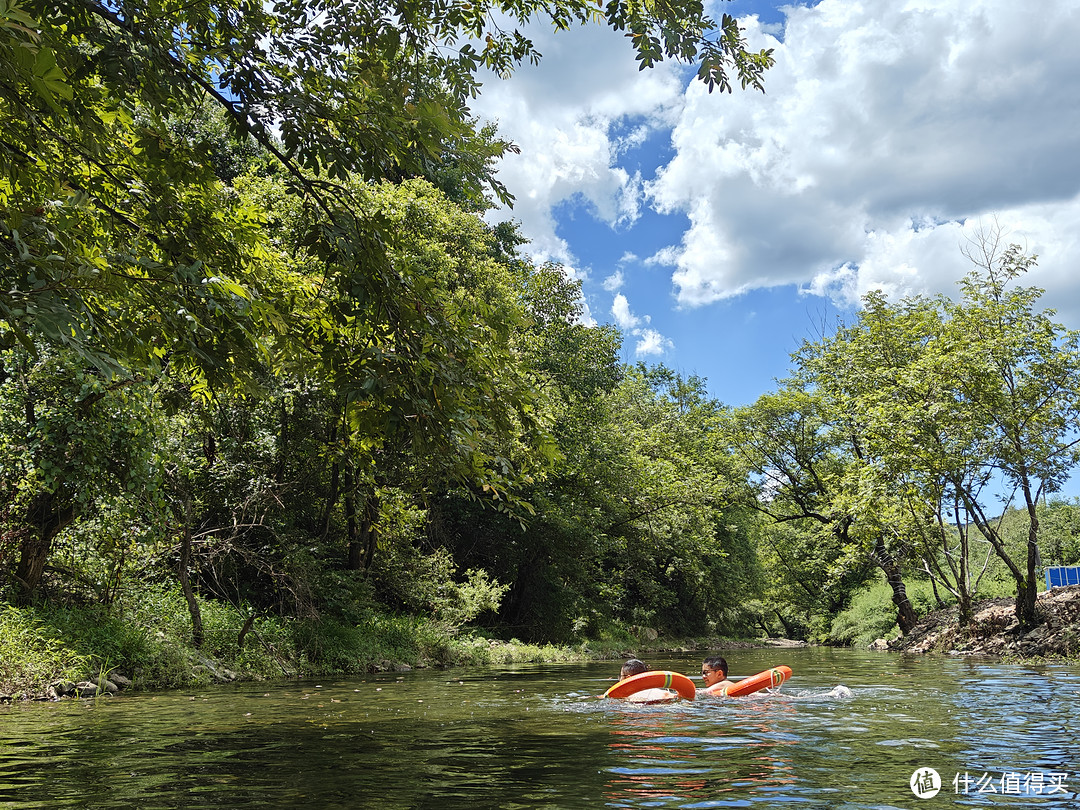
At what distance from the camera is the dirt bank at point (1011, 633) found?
1838 centimetres

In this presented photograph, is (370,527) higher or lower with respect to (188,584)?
higher

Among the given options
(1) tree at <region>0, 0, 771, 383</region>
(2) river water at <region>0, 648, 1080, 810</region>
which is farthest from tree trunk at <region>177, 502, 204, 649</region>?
(1) tree at <region>0, 0, 771, 383</region>

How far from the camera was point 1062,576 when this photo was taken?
24594 mm

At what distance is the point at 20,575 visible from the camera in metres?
12.5

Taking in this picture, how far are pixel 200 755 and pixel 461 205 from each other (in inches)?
1011

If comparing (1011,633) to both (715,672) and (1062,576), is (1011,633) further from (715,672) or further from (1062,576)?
(715,672)

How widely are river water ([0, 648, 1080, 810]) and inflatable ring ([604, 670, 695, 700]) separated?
0.66 ft

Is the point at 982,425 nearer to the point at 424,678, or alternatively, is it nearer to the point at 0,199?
the point at 424,678

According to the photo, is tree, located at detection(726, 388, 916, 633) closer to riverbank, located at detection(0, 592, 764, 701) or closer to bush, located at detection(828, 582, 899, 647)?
bush, located at detection(828, 582, 899, 647)

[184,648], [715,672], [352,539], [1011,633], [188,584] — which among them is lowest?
[1011,633]

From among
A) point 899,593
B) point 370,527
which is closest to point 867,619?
point 899,593

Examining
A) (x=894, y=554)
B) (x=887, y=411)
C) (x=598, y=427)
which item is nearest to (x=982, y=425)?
(x=887, y=411)

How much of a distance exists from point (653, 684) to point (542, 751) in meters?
4.12

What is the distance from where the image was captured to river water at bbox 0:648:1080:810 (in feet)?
14.2
